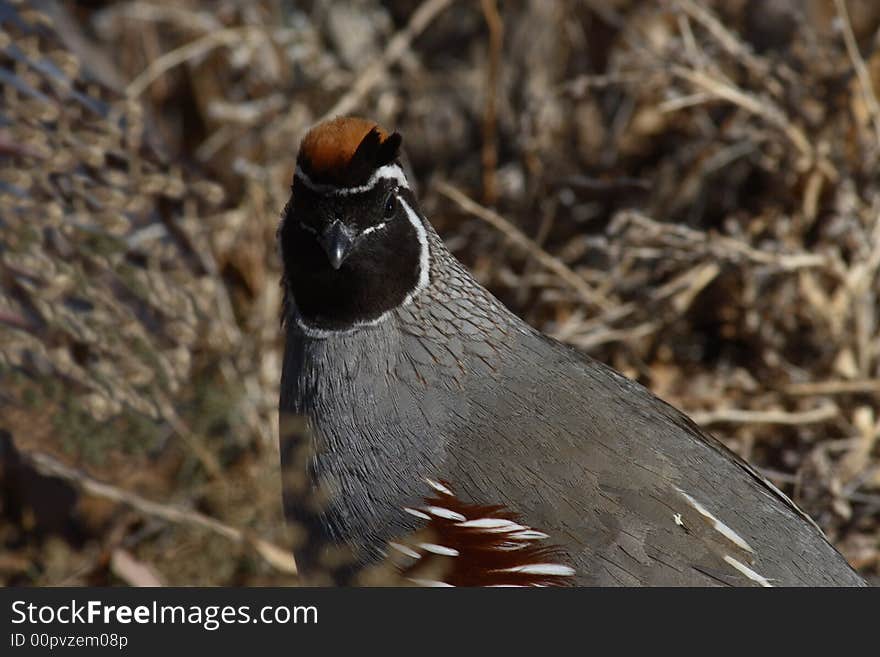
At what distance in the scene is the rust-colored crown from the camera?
2586 mm

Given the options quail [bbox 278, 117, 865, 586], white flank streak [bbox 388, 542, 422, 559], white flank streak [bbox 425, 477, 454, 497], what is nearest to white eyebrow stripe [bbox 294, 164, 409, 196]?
quail [bbox 278, 117, 865, 586]

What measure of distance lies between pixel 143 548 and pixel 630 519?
1.79 metres

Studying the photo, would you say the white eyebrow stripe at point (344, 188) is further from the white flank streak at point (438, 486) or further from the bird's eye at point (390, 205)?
the white flank streak at point (438, 486)

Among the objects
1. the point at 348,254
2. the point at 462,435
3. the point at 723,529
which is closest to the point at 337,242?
the point at 348,254

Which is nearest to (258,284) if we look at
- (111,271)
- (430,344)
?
(111,271)

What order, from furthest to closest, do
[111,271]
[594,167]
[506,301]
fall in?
[594,167] < [506,301] < [111,271]

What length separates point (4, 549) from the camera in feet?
12.4

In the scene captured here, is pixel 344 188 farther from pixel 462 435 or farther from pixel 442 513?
pixel 442 513

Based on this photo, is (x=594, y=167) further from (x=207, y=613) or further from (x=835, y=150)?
(x=207, y=613)

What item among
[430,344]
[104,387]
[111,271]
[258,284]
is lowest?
[430,344]

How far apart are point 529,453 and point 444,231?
1.91 m

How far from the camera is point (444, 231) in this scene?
4.41 metres

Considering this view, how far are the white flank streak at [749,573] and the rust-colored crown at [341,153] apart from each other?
3.74 ft

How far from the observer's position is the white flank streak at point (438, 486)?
102 inches
